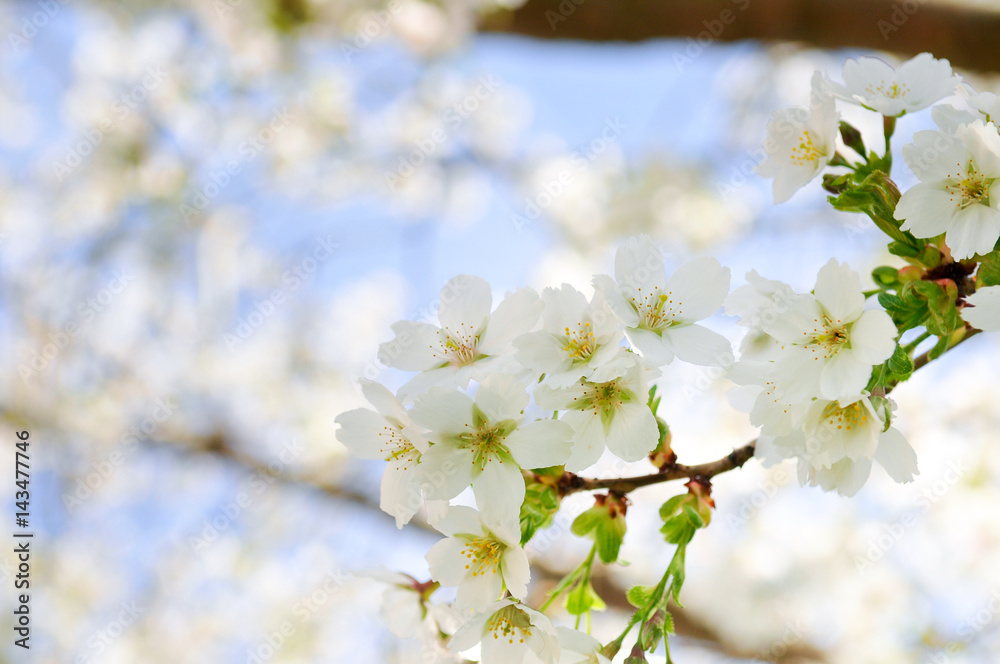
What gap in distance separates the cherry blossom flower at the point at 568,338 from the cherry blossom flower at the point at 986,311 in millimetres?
313

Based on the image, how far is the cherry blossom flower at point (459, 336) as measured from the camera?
74cm

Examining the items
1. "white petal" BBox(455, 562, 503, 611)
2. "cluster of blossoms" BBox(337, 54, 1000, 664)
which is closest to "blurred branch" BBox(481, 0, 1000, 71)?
"cluster of blossoms" BBox(337, 54, 1000, 664)

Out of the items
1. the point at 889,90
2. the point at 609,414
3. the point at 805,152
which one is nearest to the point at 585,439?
the point at 609,414

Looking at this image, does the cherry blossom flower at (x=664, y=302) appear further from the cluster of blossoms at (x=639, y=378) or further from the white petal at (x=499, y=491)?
the white petal at (x=499, y=491)

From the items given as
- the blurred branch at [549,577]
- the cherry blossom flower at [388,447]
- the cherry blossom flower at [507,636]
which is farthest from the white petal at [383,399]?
the blurred branch at [549,577]

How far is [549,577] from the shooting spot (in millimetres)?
3275

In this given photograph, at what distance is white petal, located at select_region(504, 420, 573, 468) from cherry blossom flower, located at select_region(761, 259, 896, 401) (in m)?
0.20

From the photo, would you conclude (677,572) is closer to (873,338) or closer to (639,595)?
(639,595)

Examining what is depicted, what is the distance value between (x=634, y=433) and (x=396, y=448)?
0.27 meters

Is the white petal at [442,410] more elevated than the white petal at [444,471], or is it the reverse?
the white petal at [442,410]

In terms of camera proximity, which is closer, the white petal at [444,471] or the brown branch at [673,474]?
the white petal at [444,471]

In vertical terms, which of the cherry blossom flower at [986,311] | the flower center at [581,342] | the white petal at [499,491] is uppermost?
the cherry blossom flower at [986,311]

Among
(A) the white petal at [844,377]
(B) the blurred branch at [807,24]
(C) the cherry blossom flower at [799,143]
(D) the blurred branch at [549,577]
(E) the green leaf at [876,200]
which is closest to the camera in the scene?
(A) the white petal at [844,377]

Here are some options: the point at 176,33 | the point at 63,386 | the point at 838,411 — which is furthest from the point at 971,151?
the point at 63,386
